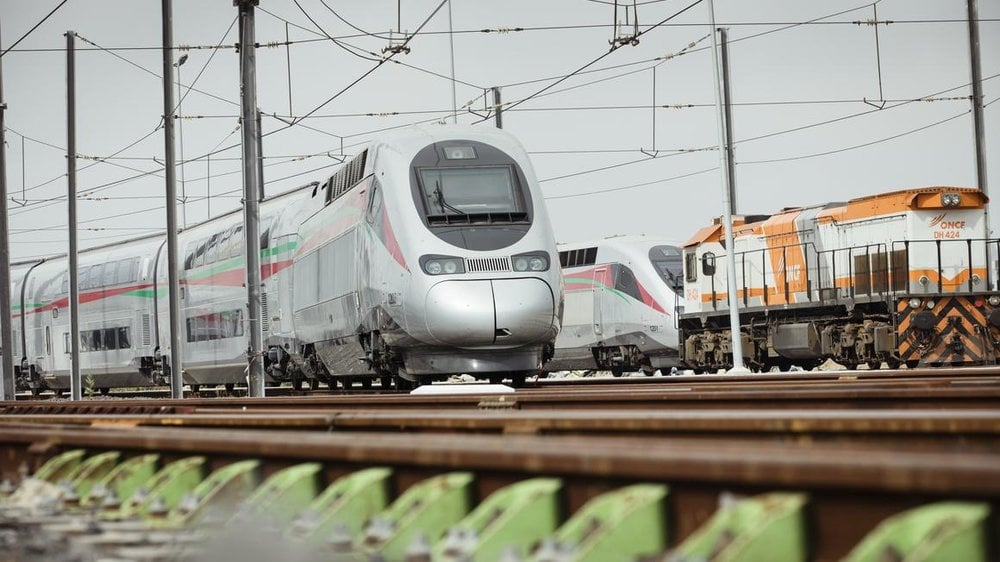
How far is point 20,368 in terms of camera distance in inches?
1380

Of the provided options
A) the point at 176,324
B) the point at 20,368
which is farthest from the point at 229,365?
the point at 20,368

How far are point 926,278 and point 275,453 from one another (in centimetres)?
1929

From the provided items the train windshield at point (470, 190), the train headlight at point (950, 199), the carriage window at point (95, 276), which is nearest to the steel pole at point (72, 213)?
the carriage window at point (95, 276)

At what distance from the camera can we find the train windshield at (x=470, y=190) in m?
15.8

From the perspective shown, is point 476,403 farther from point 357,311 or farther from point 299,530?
point 357,311

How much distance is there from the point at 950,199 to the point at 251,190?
1189cm

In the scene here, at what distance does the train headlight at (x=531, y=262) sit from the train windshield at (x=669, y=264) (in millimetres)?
14204

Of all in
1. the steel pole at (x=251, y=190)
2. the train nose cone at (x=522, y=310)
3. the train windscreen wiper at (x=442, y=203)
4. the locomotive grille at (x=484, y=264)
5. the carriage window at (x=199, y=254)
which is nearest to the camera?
the train nose cone at (x=522, y=310)

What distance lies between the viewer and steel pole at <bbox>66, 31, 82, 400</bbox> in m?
24.3

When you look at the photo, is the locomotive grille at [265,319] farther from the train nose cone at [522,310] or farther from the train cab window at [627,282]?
the train cab window at [627,282]

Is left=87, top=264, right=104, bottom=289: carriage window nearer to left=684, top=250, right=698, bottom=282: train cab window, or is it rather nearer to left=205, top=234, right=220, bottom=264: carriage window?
left=205, top=234, right=220, bottom=264: carriage window

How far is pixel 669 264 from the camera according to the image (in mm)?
29797

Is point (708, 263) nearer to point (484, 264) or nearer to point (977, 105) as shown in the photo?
point (977, 105)

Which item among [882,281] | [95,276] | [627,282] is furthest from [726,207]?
[95,276]
